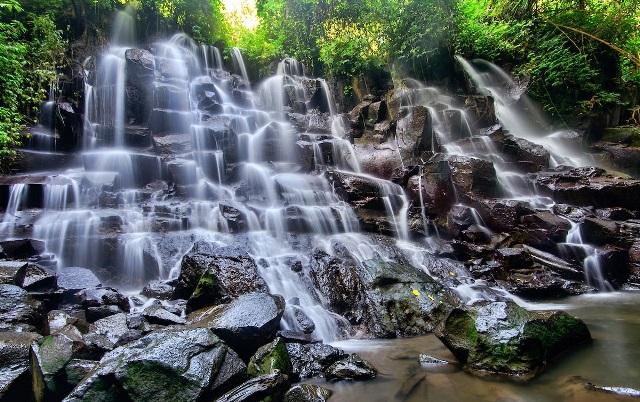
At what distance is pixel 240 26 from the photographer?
20.8m

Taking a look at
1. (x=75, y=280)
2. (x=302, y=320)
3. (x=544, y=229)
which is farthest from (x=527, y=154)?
(x=75, y=280)

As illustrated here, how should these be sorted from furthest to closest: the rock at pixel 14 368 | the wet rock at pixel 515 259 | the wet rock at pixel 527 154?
1. the wet rock at pixel 527 154
2. the wet rock at pixel 515 259
3. the rock at pixel 14 368

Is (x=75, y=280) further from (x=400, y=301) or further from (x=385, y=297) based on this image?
(x=400, y=301)

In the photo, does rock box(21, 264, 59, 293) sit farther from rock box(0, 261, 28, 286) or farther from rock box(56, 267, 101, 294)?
rock box(0, 261, 28, 286)

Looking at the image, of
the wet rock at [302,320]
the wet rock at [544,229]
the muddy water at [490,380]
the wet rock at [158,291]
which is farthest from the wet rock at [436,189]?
the wet rock at [158,291]

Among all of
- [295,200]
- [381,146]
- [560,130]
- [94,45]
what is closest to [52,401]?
[295,200]

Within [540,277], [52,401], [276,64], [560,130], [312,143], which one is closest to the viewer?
[52,401]

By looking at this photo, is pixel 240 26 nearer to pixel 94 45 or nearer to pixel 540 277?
pixel 94 45

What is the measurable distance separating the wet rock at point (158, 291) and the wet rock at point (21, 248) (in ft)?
8.44

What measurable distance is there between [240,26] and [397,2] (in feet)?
30.2

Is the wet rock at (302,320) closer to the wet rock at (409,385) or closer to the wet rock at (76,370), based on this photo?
the wet rock at (409,385)

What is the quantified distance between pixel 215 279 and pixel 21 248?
4.49 meters

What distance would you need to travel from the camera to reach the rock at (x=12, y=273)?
4.88 m

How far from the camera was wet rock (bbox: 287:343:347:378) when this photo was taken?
4.05m
